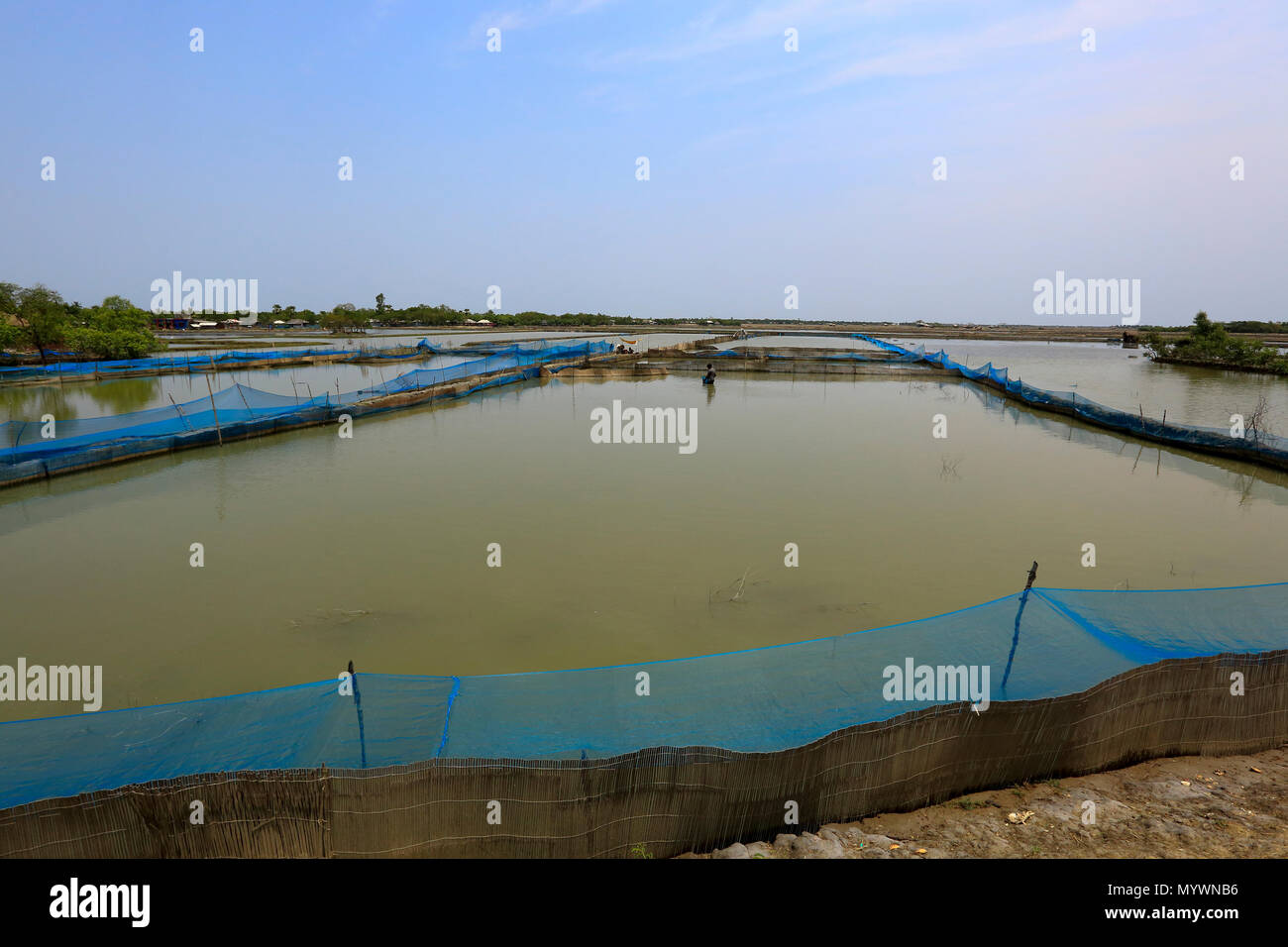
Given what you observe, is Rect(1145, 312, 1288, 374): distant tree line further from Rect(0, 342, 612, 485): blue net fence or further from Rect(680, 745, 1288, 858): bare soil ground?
Rect(0, 342, 612, 485): blue net fence

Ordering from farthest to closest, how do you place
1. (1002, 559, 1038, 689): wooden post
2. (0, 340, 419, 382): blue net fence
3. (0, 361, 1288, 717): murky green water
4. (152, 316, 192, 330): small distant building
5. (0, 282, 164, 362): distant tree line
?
(152, 316, 192, 330): small distant building < (0, 282, 164, 362): distant tree line < (0, 340, 419, 382): blue net fence < (0, 361, 1288, 717): murky green water < (1002, 559, 1038, 689): wooden post

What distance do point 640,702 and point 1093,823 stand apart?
99.4 inches

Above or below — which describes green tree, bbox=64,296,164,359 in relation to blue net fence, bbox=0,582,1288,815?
above

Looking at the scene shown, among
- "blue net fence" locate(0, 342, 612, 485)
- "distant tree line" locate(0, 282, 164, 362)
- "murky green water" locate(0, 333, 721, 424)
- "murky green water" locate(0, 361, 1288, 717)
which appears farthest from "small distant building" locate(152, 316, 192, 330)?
"murky green water" locate(0, 361, 1288, 717)

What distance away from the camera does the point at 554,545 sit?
310 inches

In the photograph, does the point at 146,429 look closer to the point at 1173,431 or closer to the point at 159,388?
the point at 159,388

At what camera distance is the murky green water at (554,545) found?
18.7 feet

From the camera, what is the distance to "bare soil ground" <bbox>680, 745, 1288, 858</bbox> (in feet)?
10.4

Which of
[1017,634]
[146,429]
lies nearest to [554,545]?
[1017,634]

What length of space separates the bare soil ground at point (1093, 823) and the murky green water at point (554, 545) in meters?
2.33

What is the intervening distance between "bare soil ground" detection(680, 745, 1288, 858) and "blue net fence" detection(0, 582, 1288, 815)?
515 mm

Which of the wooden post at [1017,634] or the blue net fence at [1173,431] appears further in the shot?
the blue net fence at [1173,431]

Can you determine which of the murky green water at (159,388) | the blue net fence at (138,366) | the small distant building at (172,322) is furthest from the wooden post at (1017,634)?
the small distant building at (172,322)

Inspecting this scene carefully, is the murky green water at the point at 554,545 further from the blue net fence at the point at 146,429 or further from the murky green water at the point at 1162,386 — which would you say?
the murky green water at the point at 1162,386
